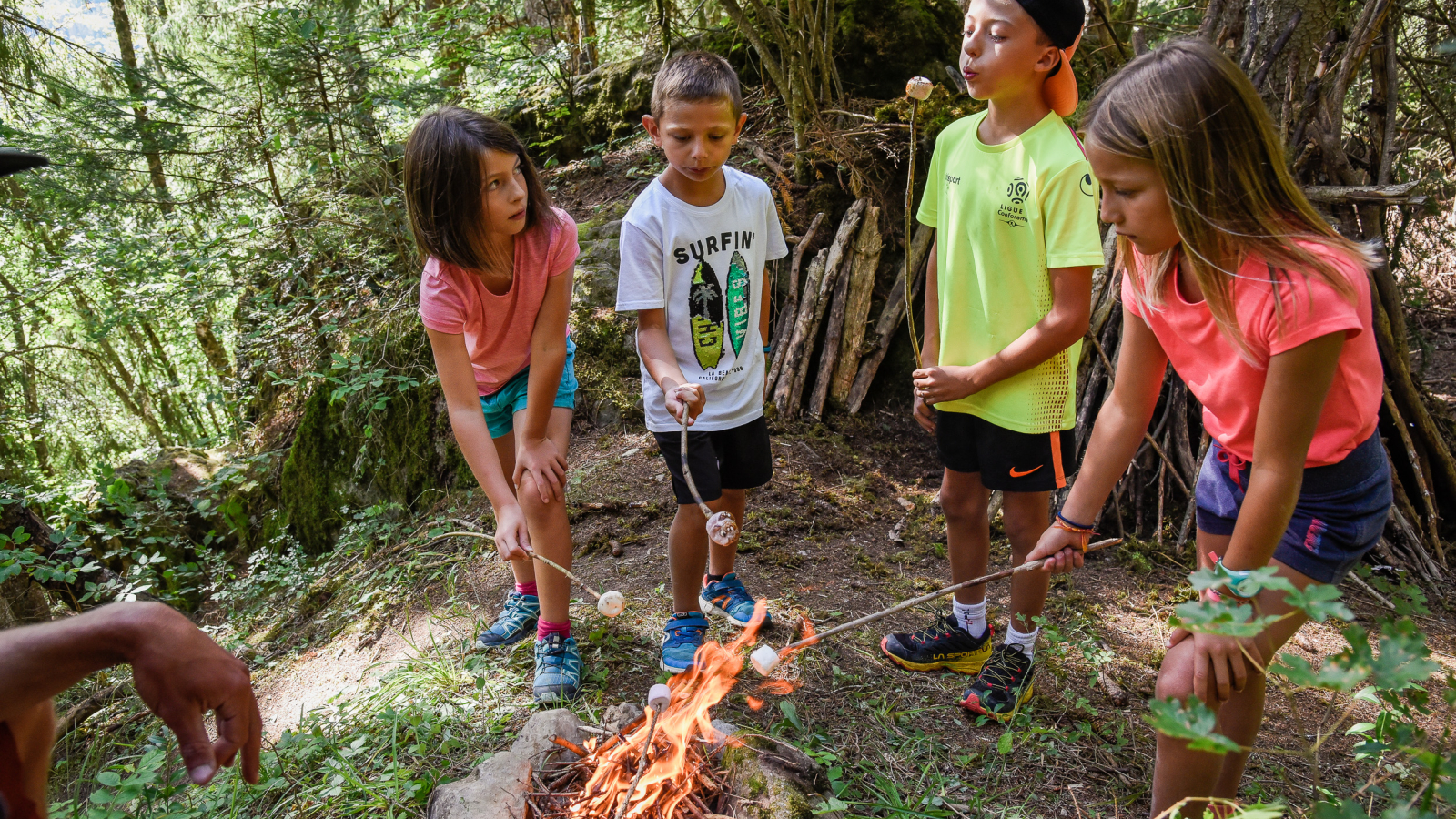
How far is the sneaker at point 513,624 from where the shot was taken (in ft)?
11.1

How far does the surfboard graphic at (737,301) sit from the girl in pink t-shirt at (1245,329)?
4.62 ft

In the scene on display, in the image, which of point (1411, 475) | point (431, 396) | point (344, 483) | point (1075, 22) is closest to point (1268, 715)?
point (1411, 475)

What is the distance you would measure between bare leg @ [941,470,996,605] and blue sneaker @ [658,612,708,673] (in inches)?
39.4

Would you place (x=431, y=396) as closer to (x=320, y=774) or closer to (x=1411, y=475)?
(x=320, y=774)

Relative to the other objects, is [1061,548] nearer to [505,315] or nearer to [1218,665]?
[1218,665]

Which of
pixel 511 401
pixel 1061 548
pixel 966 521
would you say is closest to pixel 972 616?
pixel 966 521

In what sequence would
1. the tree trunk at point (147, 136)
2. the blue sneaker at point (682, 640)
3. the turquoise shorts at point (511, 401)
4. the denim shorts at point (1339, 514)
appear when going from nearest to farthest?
1. the denim shorts at point (1339, 514)
2. the blue sneaker at point (682, 640)
3. the turquoise shorts at point (511, 401)
4. the tree trunk at point (147, 136)

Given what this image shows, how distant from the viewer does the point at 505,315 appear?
3.00m

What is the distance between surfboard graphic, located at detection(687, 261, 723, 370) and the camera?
296cm

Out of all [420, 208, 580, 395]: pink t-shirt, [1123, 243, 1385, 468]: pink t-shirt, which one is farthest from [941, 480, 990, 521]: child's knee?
[420, 208, 580, 395]: pink t-shirt

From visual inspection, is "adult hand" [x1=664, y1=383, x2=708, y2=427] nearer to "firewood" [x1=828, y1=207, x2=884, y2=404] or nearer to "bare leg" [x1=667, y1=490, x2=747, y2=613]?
"bare leg" [x1=667, y1=490, x2=747, y2=613]

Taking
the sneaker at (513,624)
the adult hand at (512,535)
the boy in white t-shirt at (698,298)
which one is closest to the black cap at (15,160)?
the adult hand at (512,535)

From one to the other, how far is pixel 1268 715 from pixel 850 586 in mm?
1668

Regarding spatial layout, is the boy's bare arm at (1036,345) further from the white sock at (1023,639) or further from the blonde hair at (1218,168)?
the white sock at (1023,639)
